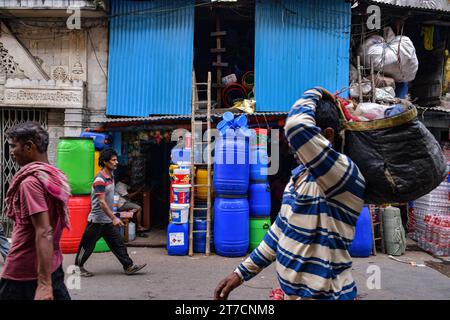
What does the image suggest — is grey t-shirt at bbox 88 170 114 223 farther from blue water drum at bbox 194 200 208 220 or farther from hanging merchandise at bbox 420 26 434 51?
hanging merchandise at bbox 420 26 434 51

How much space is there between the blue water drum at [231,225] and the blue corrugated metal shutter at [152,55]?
2.28 m

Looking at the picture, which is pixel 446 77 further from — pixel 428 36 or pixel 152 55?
pixel 152 55

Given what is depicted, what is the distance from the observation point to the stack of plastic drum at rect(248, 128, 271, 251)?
7.43m

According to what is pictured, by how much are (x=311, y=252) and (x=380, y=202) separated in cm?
38

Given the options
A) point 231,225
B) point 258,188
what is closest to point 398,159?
point 231,225

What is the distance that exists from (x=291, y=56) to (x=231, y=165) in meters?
2.91

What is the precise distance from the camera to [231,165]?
7082 mm

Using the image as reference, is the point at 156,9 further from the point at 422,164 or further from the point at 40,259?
the point at 422,164

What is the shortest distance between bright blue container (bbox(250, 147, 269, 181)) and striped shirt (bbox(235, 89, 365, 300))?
5419 mm

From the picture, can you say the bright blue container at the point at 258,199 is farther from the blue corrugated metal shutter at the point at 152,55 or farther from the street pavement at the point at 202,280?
the blue corrugated metal shutter at the point at 152,55

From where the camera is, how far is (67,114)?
8461 millimetres

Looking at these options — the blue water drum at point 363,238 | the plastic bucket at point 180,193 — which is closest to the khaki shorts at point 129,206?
the plastic bucket at point 180,193
